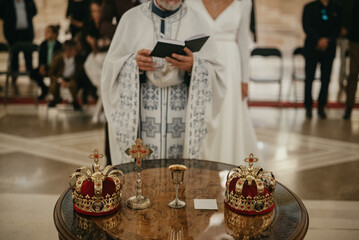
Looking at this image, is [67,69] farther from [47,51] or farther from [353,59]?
[353,59]

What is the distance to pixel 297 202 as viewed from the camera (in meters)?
1.90

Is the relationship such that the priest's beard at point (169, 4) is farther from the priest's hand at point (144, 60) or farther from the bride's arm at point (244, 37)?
the bride's arm at point (244, 37)

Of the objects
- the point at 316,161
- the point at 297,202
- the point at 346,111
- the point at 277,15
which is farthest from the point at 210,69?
the point at 277,15

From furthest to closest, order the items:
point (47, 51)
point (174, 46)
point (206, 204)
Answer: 1. point (47, 51)
2. point (174, 46)
3. point (206, 204)

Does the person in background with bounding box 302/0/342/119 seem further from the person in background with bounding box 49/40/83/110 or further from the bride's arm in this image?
the person in background with bounding box 49/40/83/110

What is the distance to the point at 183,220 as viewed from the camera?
1708 mm

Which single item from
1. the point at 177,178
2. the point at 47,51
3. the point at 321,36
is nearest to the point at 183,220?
the point at 177,178

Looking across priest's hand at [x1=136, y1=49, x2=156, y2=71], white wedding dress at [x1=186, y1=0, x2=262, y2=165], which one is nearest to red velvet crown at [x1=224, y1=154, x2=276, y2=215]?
priest's hand at [x1=136, y1=49, x2=156, y2=71]

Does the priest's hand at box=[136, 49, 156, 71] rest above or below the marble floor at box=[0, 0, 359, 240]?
above

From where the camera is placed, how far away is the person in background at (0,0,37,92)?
8.22 meters

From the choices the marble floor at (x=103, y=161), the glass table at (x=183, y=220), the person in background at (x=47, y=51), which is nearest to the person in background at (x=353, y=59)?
the marble floor at (x=103, y=161)

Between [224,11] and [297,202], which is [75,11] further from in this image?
[297,202]

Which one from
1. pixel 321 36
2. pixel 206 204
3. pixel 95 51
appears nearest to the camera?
pixel 206 204

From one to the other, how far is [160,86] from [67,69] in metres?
4.59
